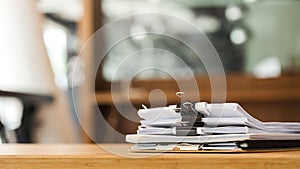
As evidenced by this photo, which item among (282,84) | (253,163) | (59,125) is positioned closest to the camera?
(253,163)

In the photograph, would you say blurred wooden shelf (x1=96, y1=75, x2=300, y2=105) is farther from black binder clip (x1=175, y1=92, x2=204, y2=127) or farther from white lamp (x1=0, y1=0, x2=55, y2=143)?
black binder clip (x1=175, y1=92, x2=204, y2=127)

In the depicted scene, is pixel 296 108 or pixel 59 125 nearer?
pixel 59 125

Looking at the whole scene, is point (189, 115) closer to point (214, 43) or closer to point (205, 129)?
point (205, 129)

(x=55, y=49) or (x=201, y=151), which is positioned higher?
(x=55, y=49)

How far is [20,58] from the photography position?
2.12m

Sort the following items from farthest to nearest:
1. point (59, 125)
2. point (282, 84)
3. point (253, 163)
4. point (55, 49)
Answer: point (55, 49) < point (282, 84) < point (59, 125) < point (253, 163)

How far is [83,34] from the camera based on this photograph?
275 cm

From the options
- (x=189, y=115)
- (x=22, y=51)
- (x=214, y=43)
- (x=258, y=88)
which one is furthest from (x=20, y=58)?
(x=189, y=115)

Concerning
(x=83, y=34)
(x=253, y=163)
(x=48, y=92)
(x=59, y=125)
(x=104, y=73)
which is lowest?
(x=253, y=163)

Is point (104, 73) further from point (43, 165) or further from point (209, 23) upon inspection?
point (43, 165)

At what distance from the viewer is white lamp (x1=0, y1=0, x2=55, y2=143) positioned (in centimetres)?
201

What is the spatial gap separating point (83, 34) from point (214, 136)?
2.09 metres

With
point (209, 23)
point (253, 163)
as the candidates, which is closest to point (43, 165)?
point (253, 163)

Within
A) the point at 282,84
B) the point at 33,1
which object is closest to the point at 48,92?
the point at 33,1
